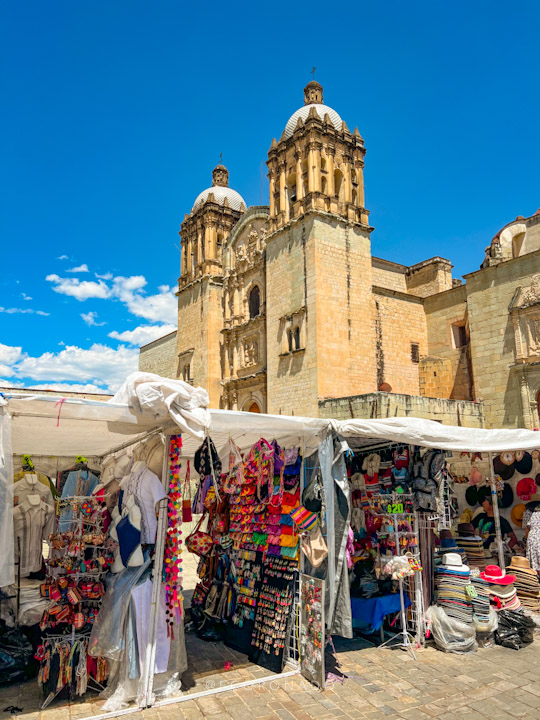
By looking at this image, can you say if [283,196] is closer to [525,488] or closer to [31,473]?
[525,488]

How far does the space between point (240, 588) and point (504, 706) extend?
2.76 meters

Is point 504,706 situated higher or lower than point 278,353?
lower


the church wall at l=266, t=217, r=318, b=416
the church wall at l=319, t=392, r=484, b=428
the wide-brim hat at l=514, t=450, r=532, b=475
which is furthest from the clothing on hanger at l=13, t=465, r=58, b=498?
the church wall at l=266, t=217, r=318, b=416

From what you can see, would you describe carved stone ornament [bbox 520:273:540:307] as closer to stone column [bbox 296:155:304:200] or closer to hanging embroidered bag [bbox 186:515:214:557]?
stone column [bbox 296:155:304:200]

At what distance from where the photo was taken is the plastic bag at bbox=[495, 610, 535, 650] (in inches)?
226

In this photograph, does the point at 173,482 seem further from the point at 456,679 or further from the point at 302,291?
the point at 302,291

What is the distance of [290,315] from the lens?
63.8 ft

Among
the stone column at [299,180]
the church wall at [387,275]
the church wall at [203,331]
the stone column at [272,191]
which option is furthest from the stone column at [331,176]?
the church wall at [203,331]

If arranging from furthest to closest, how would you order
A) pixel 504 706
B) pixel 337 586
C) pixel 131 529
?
pixel 337 586, pixel 131 529, pixel 504 706

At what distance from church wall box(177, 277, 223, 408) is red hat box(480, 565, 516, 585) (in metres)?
18.7

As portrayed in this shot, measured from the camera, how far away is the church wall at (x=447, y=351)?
765 inches

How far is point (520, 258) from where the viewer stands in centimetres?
1695

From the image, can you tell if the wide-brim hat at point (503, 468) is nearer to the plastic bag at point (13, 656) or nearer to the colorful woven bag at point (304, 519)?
the colorful woven bag at point (304, 519)

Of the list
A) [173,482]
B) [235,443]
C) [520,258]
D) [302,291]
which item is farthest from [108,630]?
[520,258]
